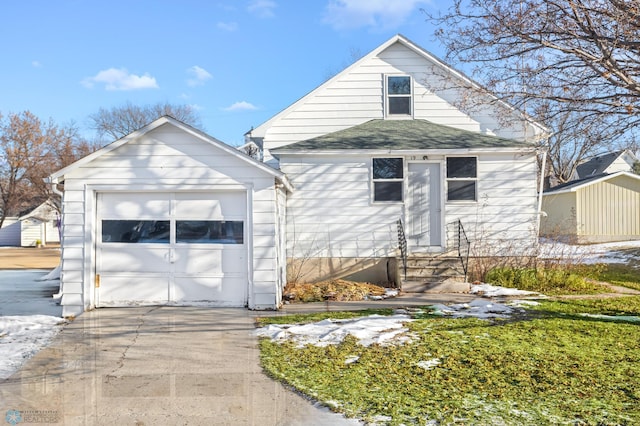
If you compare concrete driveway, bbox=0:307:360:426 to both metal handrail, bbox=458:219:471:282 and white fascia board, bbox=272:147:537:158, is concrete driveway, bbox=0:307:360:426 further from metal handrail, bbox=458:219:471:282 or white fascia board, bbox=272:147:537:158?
metal handrail, bbox=458:219:471:282

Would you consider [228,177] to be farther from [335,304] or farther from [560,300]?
[560,300]

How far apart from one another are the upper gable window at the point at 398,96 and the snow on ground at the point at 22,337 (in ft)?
32.1

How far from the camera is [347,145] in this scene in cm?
1232

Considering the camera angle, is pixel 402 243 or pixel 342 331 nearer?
pixel 342 331

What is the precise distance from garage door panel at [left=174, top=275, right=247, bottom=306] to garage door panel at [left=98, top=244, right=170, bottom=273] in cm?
47

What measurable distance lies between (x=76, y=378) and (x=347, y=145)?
8.55 m

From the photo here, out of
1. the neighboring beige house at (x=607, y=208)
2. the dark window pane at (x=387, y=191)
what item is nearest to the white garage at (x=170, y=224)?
the dark window pane at (x=387, y=191)

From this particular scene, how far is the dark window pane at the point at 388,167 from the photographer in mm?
12453

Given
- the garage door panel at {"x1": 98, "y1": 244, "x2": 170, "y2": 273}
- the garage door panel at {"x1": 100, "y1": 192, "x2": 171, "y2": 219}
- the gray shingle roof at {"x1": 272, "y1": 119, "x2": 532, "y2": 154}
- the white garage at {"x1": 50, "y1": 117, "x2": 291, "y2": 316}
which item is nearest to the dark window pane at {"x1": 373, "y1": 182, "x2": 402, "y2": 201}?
the gray shingle roof at {"x1": 272, "y1": 119, "x2": 532, "y2": 154}

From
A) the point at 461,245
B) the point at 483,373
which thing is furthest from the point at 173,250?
the point at 461,245

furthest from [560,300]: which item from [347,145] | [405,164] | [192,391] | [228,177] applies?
[192,391]

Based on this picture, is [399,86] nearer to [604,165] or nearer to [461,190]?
[461,190]

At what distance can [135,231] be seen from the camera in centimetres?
950

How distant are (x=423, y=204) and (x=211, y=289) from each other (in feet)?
19.9
